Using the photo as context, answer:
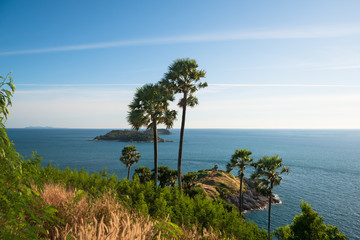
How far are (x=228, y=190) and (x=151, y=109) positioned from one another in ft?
135

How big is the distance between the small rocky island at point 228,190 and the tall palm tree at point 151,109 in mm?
30432

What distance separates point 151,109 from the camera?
20.0 m

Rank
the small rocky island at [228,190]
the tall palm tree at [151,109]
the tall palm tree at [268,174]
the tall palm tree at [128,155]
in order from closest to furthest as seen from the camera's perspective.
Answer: the tall palm tree at [151,109], the tall palm tree at [268,174], the tall palm tree at [128,155], the small rocky island at [228,190]

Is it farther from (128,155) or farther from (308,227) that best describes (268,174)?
(128,155)

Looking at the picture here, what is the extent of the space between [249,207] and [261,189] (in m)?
23.7

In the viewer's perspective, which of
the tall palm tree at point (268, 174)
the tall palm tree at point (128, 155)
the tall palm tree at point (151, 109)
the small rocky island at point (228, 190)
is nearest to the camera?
the tall palm tree at point (151, 109)

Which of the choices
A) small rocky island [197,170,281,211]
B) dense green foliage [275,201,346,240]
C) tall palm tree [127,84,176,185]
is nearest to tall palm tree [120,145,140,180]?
small rocky island [197,170,281,211]

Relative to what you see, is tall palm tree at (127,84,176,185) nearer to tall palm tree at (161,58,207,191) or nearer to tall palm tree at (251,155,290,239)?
tall palm tree at (161,58,207,191)

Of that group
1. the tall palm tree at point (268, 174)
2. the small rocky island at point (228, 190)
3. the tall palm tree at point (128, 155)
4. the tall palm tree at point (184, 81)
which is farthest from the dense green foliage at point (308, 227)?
the tall palm tree at point (128, 155)

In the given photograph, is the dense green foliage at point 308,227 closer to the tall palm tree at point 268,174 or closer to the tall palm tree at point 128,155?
the tall palm tree at point 268,174

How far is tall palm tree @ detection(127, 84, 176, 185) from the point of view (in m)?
19.9

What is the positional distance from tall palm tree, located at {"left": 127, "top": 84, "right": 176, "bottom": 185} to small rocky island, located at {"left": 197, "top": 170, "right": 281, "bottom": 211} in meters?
30.4

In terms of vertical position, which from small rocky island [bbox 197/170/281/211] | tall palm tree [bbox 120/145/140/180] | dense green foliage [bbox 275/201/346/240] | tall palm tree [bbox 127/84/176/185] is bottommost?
small rocky island [bbox 197/170/281/211]

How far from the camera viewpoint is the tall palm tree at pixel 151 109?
19.9m
